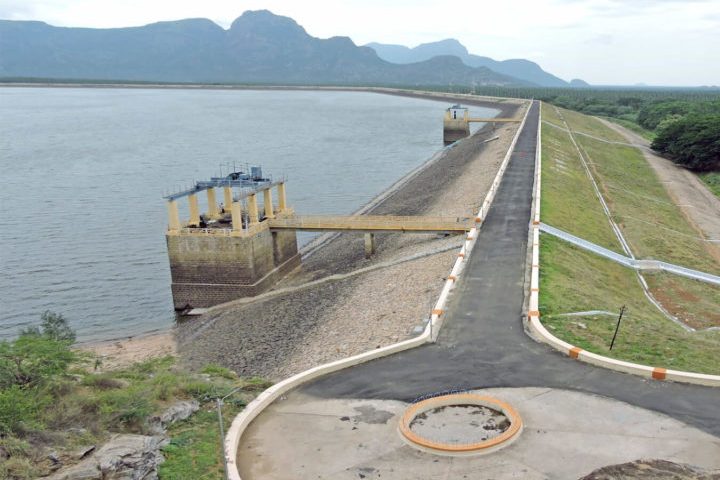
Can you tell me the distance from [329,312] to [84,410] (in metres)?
17.6

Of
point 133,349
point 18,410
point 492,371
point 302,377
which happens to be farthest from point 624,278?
point 18,410

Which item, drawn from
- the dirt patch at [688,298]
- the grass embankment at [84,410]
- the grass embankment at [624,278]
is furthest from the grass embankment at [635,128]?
the grass embankment at [84,410]

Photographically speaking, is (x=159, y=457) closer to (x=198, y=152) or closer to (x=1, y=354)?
(x=1, y=354)

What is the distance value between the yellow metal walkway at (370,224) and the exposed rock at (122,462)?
26698 millimetres

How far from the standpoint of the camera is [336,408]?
16844 mm

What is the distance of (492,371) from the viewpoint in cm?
1878

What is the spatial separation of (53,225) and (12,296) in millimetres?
16828

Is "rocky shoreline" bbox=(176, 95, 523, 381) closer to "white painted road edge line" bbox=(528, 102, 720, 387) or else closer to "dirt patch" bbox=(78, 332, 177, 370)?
"dirt patch" bbox=(78, 332, 177, 370)

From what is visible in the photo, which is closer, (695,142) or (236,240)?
(236,240)

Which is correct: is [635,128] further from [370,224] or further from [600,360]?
[600,360]

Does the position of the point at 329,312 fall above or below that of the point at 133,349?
above

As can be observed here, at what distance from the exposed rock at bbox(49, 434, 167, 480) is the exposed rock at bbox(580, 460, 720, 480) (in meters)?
9.73

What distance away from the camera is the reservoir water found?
40094 mm

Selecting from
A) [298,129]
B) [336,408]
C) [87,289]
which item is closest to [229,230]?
[87,289]
